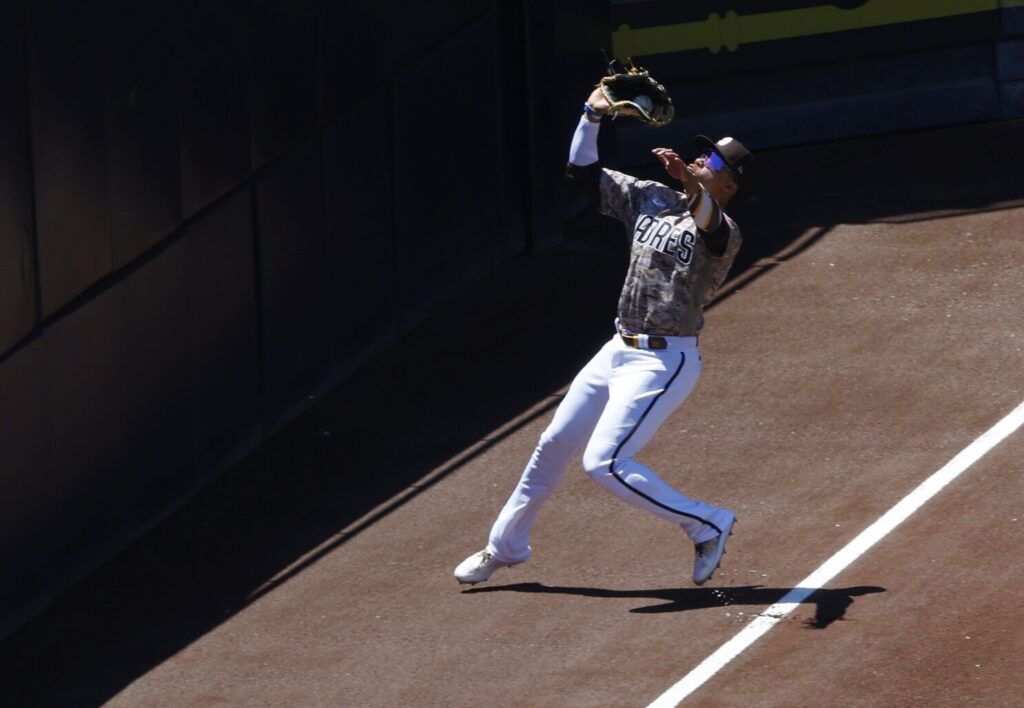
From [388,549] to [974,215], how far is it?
6.21 metres

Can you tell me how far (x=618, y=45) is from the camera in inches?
630

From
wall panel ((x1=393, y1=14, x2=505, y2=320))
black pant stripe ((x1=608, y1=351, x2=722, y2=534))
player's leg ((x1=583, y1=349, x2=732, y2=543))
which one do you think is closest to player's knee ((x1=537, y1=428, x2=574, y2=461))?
player's leg ((x1=583, y1=349, x2=732, y2=543))

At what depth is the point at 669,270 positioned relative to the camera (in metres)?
8.54

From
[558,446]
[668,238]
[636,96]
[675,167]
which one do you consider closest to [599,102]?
[636,96]

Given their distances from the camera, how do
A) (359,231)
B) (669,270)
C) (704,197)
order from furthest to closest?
(359,231)
(669,270)
(704,197)

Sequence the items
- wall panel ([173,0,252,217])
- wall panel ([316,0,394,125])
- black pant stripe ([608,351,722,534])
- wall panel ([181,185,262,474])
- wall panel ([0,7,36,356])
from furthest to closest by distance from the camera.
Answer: wall panel ([316,0,394,125]) < wall panel ([181,185,262,474]) < wall panel ([173,0,252,217]) < wall panel ([0,7,36,356]) < black pant stripe ([608,351,722,534])

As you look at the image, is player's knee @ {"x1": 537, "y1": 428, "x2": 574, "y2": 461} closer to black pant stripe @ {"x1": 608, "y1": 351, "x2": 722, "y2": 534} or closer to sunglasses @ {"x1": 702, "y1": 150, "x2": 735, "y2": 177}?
black pant stripe @ {"x1": 608, "y1": 351, "x2": 722, "y2": 534}

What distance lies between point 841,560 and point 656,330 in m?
1.54

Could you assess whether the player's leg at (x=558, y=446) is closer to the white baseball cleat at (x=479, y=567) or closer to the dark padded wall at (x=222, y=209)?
the white baseball cleat at (x=479, y=567)

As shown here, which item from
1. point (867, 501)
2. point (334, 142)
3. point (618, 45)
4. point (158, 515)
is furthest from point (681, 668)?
point (618, 45)

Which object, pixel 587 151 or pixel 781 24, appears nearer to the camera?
pixel 587 151

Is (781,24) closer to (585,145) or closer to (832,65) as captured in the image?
(832,65)

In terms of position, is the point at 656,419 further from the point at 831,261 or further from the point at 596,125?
the point at 831,261

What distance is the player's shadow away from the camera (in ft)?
27.4
